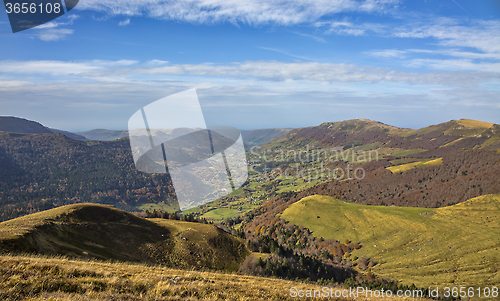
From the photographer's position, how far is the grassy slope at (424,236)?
257 ft

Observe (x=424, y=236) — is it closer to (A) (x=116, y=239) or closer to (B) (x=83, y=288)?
(A) (x=116, y=239)

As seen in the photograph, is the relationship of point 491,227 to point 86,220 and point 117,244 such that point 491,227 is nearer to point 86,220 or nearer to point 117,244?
point 117,244

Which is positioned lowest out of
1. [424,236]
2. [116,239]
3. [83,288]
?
[424,236]

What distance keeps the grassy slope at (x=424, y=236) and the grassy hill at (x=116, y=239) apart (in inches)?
2609

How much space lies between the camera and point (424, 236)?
101 m

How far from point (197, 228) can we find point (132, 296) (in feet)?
215

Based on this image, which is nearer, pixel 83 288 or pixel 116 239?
pixel 83 288

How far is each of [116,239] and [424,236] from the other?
120669mm

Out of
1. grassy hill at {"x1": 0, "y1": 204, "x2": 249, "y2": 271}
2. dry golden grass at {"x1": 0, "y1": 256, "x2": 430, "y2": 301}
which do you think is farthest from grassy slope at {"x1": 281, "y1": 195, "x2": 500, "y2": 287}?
dry golden grass at {"x1": 0, "y1": 256, "x2": 430, "y2": 301}

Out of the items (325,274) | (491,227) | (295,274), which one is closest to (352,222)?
(491,227)

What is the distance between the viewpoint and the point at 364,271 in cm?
9138

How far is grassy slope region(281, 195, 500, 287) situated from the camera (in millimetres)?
78188

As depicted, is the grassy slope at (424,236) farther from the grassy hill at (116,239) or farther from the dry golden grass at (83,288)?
the dry golden grass at (83,288)

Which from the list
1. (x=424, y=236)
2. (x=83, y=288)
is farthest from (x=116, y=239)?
(x=424, y=236)
